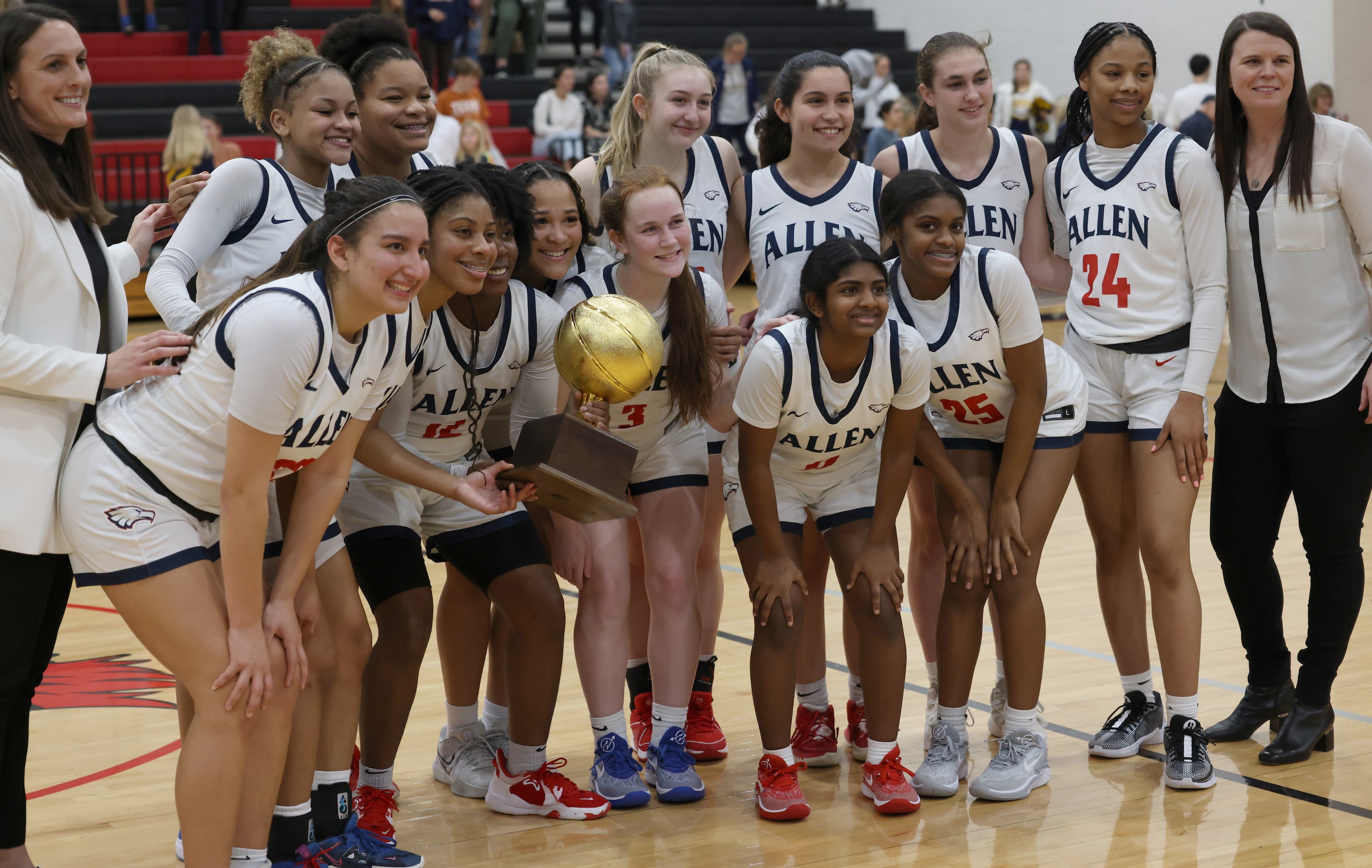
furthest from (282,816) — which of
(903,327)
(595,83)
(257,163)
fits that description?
(595,83)

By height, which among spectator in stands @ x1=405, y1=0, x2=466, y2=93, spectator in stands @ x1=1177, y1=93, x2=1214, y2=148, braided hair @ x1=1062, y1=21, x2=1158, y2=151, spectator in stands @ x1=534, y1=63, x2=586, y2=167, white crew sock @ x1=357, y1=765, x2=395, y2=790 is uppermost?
spectator in stands @ x1=405, y1=0, x2=466, y2=93

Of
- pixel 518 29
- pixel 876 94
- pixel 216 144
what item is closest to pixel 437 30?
pixel 518 29

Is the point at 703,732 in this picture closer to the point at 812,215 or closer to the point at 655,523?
the point at 655,523

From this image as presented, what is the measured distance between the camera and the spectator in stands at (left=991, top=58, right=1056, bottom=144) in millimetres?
15875

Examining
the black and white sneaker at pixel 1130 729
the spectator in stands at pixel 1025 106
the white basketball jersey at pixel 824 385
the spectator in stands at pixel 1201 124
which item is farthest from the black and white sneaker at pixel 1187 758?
the spectator in stands at pixel 1025 106

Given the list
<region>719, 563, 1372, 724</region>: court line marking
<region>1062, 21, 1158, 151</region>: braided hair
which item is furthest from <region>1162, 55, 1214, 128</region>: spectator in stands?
<region>1062, 21, 1158, 151</region>: braided hair

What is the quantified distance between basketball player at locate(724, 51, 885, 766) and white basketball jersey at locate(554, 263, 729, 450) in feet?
1.01

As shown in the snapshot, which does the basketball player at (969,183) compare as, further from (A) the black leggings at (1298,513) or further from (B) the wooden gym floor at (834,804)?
(A) the black leggings at (1298,513)

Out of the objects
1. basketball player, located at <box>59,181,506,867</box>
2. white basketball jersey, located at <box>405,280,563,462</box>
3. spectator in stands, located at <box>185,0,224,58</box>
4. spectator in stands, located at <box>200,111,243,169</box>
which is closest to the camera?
basketball player, located at <box>59,181,506,867</box>

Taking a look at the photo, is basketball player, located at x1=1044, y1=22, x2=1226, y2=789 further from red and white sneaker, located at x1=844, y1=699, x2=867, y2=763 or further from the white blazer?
the white blazer

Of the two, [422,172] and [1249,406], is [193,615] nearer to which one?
[422,172]

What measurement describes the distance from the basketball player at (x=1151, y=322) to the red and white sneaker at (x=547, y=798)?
154 centimetres

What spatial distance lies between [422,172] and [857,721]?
6.58 ft

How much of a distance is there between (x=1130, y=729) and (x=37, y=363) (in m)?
3.03
